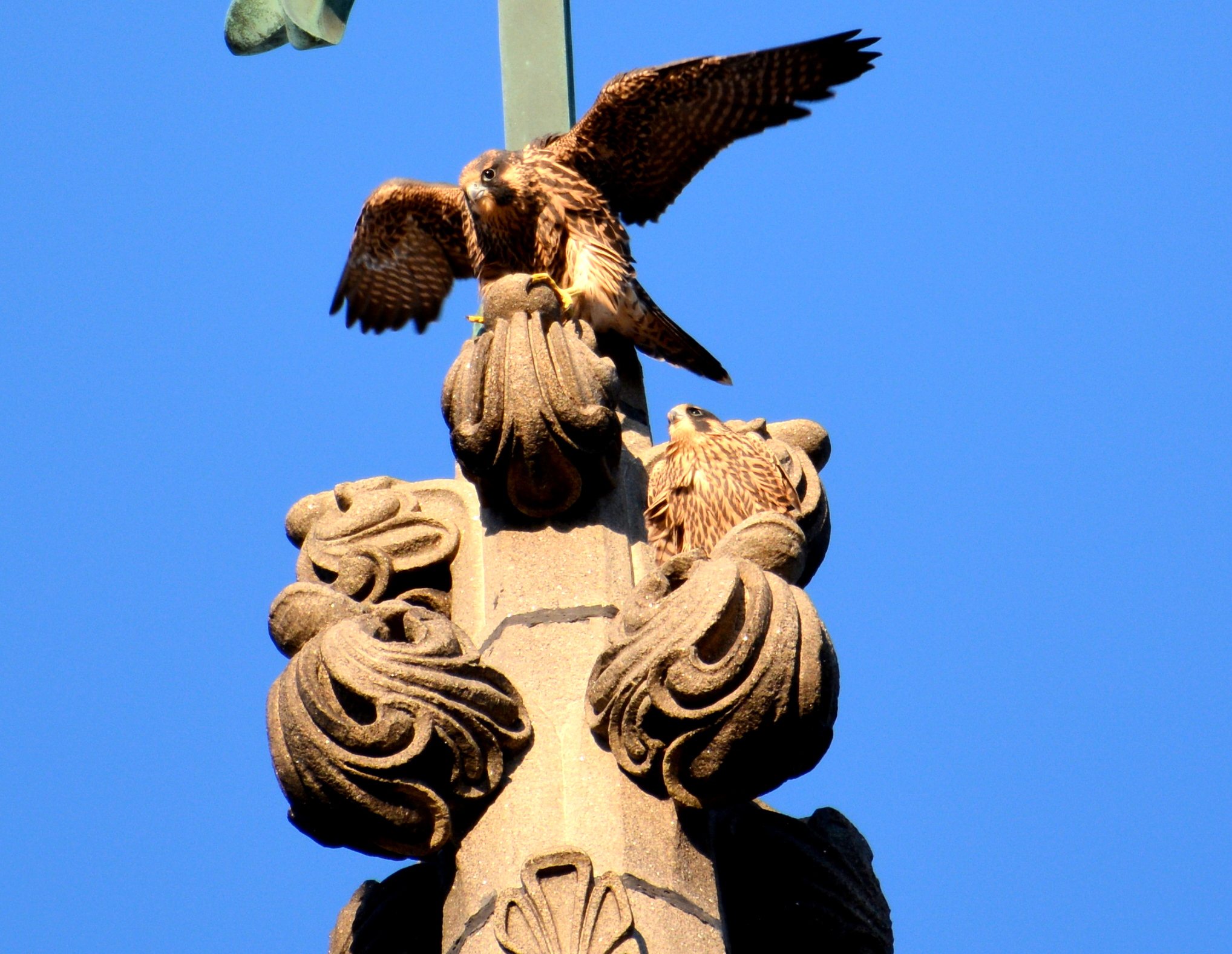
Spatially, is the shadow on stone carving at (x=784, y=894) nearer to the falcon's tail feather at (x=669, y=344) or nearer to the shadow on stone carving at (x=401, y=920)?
the shadow on stone carving at (x=401, y=920)

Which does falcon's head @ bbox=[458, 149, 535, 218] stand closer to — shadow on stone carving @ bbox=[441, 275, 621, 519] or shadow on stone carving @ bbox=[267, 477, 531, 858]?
shadow on stone carving @ bbox=[441, 275, 621, 519]

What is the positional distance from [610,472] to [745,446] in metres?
0.48

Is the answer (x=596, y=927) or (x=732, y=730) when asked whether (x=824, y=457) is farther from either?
(x=596, y=927)

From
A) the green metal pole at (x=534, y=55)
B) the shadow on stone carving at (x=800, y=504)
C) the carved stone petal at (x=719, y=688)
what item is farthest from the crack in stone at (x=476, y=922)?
the green metal pole at (x=534, y=55)

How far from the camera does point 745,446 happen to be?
5066 millimetres

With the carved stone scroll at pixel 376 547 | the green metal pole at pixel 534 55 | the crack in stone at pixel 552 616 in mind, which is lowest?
the crack in stone at pixel 552 616

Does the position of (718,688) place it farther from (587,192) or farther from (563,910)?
(587,192)

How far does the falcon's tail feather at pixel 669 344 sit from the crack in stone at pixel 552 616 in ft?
7.97

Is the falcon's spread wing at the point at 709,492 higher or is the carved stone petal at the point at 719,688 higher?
the falcon's spread wing at the point at 709,492

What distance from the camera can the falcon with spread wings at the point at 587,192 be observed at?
7184mm

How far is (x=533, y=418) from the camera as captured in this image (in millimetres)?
4527

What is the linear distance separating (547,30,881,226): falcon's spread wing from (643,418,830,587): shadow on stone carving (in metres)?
2.42

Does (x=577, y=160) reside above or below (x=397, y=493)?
above

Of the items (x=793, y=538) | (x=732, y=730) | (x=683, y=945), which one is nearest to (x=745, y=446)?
(x=793, y=538)
